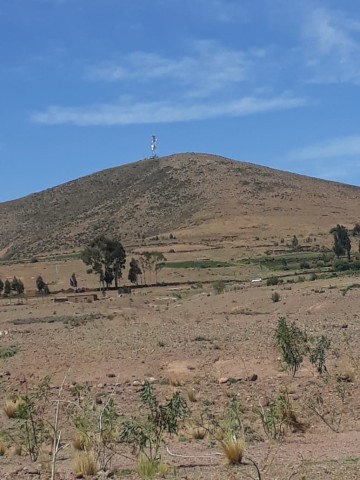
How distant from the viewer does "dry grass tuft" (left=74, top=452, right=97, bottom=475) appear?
30.2ft

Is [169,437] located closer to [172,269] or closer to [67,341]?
[67,341]

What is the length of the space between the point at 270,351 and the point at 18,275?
8749 cm

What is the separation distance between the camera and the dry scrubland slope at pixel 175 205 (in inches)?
5605

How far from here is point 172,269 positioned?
94500 mm

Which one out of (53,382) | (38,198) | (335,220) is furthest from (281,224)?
(53,382)

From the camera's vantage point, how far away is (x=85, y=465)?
9.23 m

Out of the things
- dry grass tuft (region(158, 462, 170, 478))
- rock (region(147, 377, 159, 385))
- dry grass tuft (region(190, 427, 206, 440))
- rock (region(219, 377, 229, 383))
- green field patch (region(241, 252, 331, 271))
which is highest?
green field patch (region(241, 252, 331, 271))

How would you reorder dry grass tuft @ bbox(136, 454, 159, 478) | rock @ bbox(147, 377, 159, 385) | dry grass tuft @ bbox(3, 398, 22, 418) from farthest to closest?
rock @ bbox(147, 377, 159, 385)
dry grass tuft @ bbox(3, 398, 22, 418)
dry grass tuft @ bbox(136, 454, 159, 478)

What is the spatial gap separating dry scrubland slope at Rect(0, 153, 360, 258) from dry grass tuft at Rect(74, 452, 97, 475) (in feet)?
401

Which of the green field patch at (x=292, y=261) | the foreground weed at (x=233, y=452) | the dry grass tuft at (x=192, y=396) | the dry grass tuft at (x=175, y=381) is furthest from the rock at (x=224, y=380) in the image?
the green field patch at (x=292, y=261)

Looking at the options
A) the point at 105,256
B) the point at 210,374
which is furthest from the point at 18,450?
the point at 105,256

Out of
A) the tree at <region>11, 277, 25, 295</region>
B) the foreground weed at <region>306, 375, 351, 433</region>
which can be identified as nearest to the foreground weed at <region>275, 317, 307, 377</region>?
the foreground weed at <region>306, 375, 351, 433</region>

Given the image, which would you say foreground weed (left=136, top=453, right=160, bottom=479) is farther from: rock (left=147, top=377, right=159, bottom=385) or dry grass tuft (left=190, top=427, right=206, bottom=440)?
rock (left=147, top=377, right=159, bottom=385)

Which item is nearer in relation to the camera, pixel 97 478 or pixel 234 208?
pixel 97 478
